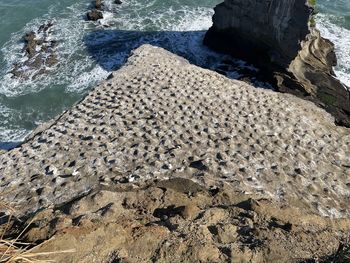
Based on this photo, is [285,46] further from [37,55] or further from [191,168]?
[37,55]

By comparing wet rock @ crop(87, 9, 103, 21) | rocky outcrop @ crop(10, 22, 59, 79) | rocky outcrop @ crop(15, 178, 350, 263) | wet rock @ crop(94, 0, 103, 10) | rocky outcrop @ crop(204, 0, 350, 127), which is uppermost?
rocky outcrop @ crop(15, 178, 350, 263)

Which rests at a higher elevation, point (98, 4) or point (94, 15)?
point (98, 4)

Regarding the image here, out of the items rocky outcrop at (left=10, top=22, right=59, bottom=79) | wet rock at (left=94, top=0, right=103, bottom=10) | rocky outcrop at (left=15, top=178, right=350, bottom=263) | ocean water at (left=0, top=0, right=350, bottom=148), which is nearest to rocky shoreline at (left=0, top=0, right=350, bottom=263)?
rocky outcrop at (left=15, top=178, right=350, bottom=263)

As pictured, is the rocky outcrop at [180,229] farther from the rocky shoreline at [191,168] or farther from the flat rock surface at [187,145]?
the flat rock surface at [187,145]

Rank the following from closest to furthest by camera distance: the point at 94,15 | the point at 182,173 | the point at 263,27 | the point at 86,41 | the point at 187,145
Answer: the point at 182,173 < the point at 187,145 < the point at 263,27 < the point at 86,41 < the point at 94,15

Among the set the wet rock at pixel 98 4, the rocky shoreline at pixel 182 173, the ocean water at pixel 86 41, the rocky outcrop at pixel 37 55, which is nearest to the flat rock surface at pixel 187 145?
the rocky shoreline at pixel 182 173

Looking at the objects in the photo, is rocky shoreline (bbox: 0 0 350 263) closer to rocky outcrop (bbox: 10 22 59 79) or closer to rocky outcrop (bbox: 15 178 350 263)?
rocky outcrop (bbox: 15 178 350 263)

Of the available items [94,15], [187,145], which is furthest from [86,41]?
[187,145]
